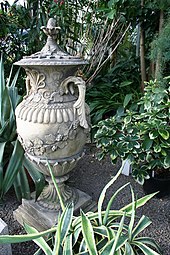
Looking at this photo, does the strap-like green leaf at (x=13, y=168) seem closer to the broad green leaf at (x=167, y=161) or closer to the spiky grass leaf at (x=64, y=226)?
the spiky grass leaf at (x=64, y=226)

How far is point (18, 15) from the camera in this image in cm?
287

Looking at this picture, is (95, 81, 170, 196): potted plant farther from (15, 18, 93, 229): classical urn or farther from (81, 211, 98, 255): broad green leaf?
(81, 211, 98, 255): broad green leaf

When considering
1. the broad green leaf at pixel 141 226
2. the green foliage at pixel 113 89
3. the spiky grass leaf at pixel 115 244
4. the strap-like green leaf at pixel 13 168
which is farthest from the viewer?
the green foliage at pixel 113 89

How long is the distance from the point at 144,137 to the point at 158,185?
0.48 m

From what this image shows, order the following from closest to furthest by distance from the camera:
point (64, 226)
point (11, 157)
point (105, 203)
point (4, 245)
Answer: point (64, 226) → point (4, 245) → point (11, 157) → point (105, 203)

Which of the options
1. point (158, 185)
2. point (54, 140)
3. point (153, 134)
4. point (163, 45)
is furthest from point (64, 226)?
point (163, 45)

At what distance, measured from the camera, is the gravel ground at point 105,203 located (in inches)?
56.2

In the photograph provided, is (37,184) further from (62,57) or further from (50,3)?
(50,3)

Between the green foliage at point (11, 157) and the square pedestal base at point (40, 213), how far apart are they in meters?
0.08

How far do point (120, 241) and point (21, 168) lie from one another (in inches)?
36.8

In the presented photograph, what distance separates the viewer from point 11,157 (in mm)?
1530

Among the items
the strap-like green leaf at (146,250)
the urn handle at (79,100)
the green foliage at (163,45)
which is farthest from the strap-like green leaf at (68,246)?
the green foliage at (163,45)

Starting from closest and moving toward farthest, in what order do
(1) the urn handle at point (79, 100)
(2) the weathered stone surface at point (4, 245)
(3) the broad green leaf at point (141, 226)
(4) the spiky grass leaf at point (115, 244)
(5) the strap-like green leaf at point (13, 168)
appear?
1. (4) the spiky grass leaf at point (115, 244)
2. (3) the broad green leaf at point (141, 226)
3. (2) the weathered stone surface at point (4, 245)
4. (1) the urn handle at point (79, 100)
5. (5) the strap-like green leaf at point (13, 168)

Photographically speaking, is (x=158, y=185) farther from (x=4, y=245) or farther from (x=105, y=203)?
(x=4, y=245)
